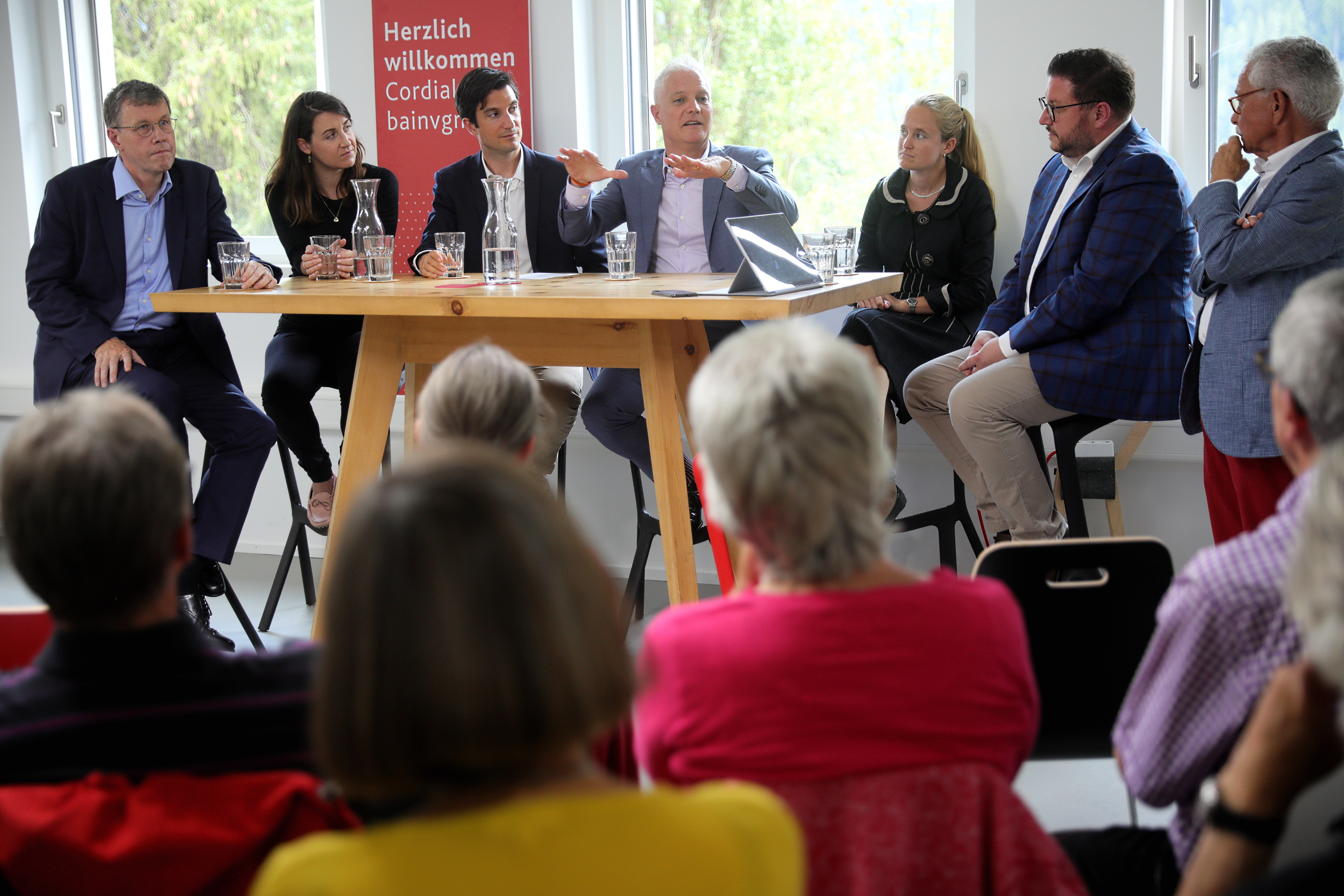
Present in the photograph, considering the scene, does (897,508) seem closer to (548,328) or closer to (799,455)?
(548,328)

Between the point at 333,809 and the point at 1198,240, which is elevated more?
the point at 1198,240

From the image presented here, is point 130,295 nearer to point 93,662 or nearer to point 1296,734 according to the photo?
point 93,662

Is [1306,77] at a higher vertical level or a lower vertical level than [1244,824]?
higher

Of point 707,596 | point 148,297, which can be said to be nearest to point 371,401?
point 148,297

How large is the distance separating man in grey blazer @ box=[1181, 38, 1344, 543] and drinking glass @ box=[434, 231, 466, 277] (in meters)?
1.79

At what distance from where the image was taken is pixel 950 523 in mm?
3145

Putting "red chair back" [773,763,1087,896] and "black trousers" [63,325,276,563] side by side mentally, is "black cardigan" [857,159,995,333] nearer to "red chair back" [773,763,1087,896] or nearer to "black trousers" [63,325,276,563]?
"black trousers" [63,325,276,563]

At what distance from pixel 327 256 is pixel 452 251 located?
33 cm

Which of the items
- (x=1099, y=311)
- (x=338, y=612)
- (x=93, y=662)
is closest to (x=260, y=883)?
(x=338, y=612)

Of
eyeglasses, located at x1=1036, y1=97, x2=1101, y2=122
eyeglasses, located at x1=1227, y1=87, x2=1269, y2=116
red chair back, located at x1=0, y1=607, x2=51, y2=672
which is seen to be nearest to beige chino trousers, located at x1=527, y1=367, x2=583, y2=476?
eyeglasses, located at x1=1036, y1=97, x2=1101, y2=122

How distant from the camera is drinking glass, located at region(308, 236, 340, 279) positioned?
2979 millimetres

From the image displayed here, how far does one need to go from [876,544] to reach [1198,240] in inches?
76.1

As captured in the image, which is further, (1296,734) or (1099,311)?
(1099,311)

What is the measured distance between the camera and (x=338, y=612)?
65 centimetres
